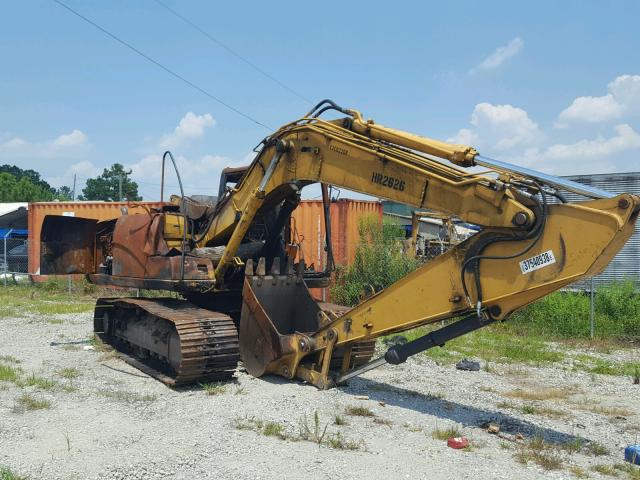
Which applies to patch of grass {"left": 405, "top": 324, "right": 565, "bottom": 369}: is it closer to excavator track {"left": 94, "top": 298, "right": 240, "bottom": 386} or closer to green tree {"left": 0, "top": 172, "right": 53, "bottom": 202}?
excavator track {"left": 94, "top": 298, "right": 240, "bottom": 386}

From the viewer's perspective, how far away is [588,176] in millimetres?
15945

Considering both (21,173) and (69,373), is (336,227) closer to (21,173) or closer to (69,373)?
(69,373)

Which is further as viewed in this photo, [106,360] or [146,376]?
[106,360]

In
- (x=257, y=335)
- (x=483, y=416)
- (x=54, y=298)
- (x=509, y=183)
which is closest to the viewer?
(x=509, y=183)

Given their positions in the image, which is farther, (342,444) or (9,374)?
(9,374)

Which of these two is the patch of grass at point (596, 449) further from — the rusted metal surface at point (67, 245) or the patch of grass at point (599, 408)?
→ the rusted metal surface at point (67, 245)

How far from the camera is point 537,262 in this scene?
5754 mm

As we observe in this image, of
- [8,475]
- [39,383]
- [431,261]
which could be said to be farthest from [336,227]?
[8,475]

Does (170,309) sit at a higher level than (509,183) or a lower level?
lower

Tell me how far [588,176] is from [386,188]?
1090 cm

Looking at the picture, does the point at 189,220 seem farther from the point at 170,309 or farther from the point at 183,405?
the point at 183,405

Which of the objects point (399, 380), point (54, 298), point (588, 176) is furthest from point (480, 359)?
point (54, 298)

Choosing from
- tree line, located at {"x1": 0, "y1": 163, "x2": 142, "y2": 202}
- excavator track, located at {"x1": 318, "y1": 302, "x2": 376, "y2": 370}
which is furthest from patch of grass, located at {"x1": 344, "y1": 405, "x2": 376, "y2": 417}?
tree line, located at {"x1": 0, "y1": 163, "x2": 142, "y2": 202}

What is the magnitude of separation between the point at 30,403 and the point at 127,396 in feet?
3.43
